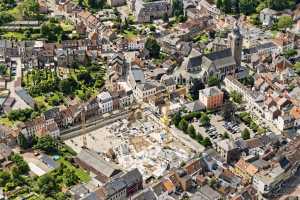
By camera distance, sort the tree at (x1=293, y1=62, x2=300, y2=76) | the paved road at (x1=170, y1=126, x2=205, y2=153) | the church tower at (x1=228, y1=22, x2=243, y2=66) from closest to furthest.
Result: the paved road at (x1=170, y1=126, x2=205, y2=153) < the church tower at (x1=228, y1=22, x2=243, y2=66) < the tree at (x1=293, y1=62, x2=300, y2=76)

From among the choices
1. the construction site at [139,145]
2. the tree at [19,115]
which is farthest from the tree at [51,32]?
the construction site at [139,145]

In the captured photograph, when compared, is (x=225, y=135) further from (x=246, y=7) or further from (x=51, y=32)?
(x=246, y=7)

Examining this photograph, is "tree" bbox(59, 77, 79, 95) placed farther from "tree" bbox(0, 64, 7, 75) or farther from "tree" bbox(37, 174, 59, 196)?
"tree" bbox(37, 174, 59, 196)

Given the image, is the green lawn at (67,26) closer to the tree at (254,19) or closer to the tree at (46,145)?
the tree at (254,19)

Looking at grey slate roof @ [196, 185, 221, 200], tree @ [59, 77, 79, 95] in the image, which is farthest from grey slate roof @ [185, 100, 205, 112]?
grey slate roof @ [196, 185, 221, 200]

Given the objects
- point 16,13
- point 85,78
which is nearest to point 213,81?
point 85,78

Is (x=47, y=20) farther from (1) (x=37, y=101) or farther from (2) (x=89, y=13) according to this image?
(1) (x=37, y=101)
